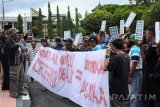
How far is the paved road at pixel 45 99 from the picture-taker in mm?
10201

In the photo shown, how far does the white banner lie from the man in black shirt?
0.13 metres

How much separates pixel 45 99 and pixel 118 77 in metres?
4.34

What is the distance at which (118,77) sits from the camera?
23.1 ft

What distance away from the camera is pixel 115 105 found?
7078 millimetres

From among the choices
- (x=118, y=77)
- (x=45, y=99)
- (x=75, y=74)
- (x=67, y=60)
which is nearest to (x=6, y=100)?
(x=45, y=99)

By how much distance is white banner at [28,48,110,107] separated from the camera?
24.8ft

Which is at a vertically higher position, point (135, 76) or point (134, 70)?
point (134, 70)

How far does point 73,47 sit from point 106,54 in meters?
4.08

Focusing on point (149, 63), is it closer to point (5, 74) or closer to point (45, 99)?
point (45, 99)

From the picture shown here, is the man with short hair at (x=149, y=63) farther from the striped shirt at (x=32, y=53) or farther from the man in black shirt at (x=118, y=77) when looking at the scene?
the striped shirt at (x=32, y=53)

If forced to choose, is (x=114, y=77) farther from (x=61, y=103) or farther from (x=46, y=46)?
(x=46, y=46)

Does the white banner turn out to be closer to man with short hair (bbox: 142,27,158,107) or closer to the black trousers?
man with short hair (bbox: 142,27,158,107)

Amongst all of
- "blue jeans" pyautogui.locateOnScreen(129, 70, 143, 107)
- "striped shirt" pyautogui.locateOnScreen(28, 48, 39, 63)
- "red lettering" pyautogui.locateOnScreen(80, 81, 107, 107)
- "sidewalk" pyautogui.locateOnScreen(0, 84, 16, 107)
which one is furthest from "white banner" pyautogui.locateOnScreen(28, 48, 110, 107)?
"sidewalk" pyautogui.locateOnScreen(0, 84, 16, 107)

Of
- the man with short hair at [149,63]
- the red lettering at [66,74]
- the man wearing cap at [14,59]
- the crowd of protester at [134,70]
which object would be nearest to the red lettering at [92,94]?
the crowd of protester at [134,70]
